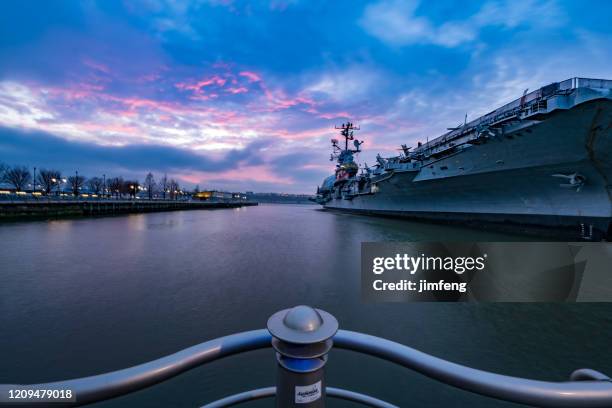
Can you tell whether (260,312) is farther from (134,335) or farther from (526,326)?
(526,326)

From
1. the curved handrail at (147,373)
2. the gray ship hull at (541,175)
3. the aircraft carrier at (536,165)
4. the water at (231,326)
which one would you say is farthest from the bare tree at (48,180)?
the curved handrail at (147,373)

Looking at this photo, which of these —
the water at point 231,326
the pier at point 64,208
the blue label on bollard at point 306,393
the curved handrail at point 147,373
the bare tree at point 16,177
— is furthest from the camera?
the bare tree at point 16,177

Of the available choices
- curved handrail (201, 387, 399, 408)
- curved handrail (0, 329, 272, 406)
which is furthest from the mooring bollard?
curved handrail (201, 387, 399, 408)

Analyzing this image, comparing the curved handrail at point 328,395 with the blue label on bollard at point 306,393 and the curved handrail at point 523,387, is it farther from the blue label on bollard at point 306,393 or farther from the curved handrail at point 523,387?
the curved handrail at point 523,387

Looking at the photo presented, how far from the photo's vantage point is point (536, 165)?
56.4 ft

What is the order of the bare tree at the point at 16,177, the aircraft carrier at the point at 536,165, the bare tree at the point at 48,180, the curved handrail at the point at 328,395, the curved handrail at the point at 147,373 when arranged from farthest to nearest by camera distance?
1. the bare tree at the point at 48,180
2. the bare tree at the point at 16,177
3. the aircraft carrier at the point at 536,165
4. the curved handrail at the point at 328,395
5. the curved handrail at the point at 147,373

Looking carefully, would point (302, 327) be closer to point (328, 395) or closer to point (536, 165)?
point (328, 395)

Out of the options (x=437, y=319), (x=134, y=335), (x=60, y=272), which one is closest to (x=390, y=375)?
(x=437, y=319)

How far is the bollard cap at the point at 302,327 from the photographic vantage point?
1291 mm

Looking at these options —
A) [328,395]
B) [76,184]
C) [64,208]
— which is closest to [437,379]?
[328,395]

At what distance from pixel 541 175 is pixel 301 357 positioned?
22.9 meters

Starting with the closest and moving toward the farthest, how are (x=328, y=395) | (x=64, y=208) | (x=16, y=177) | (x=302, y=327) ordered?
(x=302, y=327) < (x=328, y=395) < (x=64, y=208) < (x=16, y=177)

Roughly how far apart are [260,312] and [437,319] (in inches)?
189

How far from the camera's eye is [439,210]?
29.3 metres
